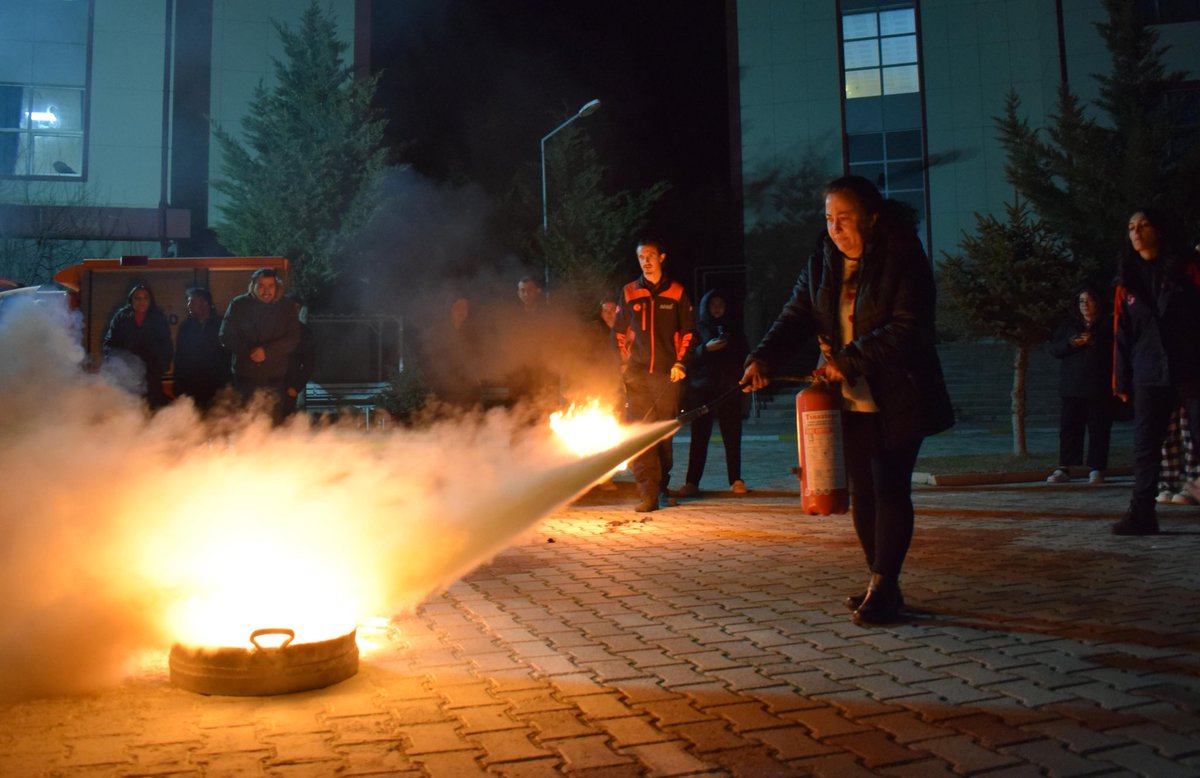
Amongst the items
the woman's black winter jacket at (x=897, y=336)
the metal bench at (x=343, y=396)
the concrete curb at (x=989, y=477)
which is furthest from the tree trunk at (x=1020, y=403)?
the metal bench at (x=343, y=396)

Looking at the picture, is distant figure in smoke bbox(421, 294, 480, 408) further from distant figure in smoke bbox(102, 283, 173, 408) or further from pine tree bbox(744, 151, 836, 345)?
pine tree bbox(744, 151, 836, 345)

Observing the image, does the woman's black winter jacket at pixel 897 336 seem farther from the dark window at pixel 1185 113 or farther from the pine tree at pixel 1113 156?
the dark window at pixel 1185 113

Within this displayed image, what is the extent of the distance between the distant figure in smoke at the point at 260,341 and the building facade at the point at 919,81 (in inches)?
1021

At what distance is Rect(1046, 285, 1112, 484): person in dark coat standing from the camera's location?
33.5ft

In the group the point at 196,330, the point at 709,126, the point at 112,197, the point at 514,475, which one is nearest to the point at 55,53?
the point at 112,197

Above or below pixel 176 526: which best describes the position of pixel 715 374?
above

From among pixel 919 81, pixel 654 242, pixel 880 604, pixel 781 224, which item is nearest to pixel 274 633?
pixel 880 604

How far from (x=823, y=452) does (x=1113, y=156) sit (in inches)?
1065

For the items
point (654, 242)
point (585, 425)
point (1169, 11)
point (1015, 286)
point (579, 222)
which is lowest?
point (585, 425)

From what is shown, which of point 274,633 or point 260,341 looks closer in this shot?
point 274,633

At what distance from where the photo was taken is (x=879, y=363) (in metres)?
4.30

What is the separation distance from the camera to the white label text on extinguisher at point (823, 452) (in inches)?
188

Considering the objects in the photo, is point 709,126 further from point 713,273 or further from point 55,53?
point 55,53

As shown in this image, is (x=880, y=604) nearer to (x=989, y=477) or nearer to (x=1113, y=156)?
(x=989, y=477)
